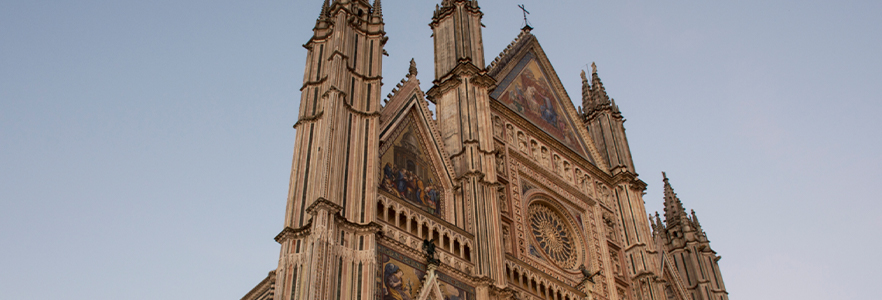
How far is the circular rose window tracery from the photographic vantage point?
21.4 m

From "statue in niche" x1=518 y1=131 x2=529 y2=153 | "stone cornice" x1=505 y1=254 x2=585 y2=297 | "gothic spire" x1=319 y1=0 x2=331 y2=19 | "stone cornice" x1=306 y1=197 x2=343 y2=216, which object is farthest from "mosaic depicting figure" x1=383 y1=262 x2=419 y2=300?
"statue in niche" x1=518 y1=131 x2=529 y2=153

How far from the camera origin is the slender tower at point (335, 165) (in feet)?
47.1

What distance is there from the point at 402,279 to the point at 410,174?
313cm

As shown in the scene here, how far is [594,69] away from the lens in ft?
100

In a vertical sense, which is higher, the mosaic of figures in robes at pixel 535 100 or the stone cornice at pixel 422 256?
the mosaic of figures in robes at pixel 535 100

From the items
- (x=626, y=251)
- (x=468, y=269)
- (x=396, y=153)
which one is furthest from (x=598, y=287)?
(x=396, y=153)

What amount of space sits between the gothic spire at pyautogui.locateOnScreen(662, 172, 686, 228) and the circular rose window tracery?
30.5 feet

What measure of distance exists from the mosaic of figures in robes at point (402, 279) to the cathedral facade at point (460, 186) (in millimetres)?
35

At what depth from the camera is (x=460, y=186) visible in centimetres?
1939

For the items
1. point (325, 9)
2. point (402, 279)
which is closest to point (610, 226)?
point (402, 279)

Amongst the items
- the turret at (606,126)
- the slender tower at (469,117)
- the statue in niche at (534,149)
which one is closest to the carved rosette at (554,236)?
the statue in niche at (534,149)

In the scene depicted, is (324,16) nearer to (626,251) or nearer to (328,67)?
(328,67)

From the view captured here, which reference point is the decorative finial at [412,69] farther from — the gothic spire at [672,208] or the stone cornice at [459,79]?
the gothic spire at [672,208]

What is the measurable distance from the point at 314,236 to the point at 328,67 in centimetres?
510
